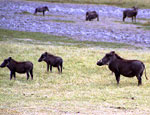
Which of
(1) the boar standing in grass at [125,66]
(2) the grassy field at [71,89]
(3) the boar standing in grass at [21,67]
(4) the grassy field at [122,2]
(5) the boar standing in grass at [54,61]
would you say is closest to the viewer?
(2) the grassy field at [71,89]

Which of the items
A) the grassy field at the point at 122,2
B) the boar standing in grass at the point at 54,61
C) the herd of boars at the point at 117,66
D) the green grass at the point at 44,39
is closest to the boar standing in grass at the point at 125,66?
the herd of boars at the point at 117,66

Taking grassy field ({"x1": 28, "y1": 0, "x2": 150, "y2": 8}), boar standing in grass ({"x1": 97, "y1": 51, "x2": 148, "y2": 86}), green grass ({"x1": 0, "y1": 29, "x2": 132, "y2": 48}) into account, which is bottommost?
green grass ({"x1": 0, "y1": 29, "x2": 132, "y2": 48})

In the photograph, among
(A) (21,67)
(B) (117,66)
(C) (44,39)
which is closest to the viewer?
(B) (117,66)

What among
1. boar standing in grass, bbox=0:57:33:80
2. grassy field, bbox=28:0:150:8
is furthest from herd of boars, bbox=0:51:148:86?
grassy field, bbox=28:0:150:8

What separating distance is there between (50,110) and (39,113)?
0.39 metres

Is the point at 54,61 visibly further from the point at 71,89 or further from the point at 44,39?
the point at 44,39

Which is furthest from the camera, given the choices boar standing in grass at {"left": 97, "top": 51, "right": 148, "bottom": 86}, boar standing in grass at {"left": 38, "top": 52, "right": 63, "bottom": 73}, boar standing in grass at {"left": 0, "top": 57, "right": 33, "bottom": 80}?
boar standing in grass at {"left": 38, "top": 52, "right": 63, "bottom": 73}

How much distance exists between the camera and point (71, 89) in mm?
12945

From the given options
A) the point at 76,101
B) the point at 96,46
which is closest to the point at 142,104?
the point at 76,101

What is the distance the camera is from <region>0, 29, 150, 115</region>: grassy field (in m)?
10.1

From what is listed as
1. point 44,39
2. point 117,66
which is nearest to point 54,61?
point 117,66

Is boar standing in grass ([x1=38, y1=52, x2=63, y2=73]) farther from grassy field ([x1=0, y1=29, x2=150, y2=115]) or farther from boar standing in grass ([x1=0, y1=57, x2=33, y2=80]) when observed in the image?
boar standing in grass ([x1=0, y1=57, x2=33, y2=80])

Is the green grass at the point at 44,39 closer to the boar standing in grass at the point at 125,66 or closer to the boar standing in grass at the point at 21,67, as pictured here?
the boar standing in grass at the point at 21,67

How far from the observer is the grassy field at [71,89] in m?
10.1
